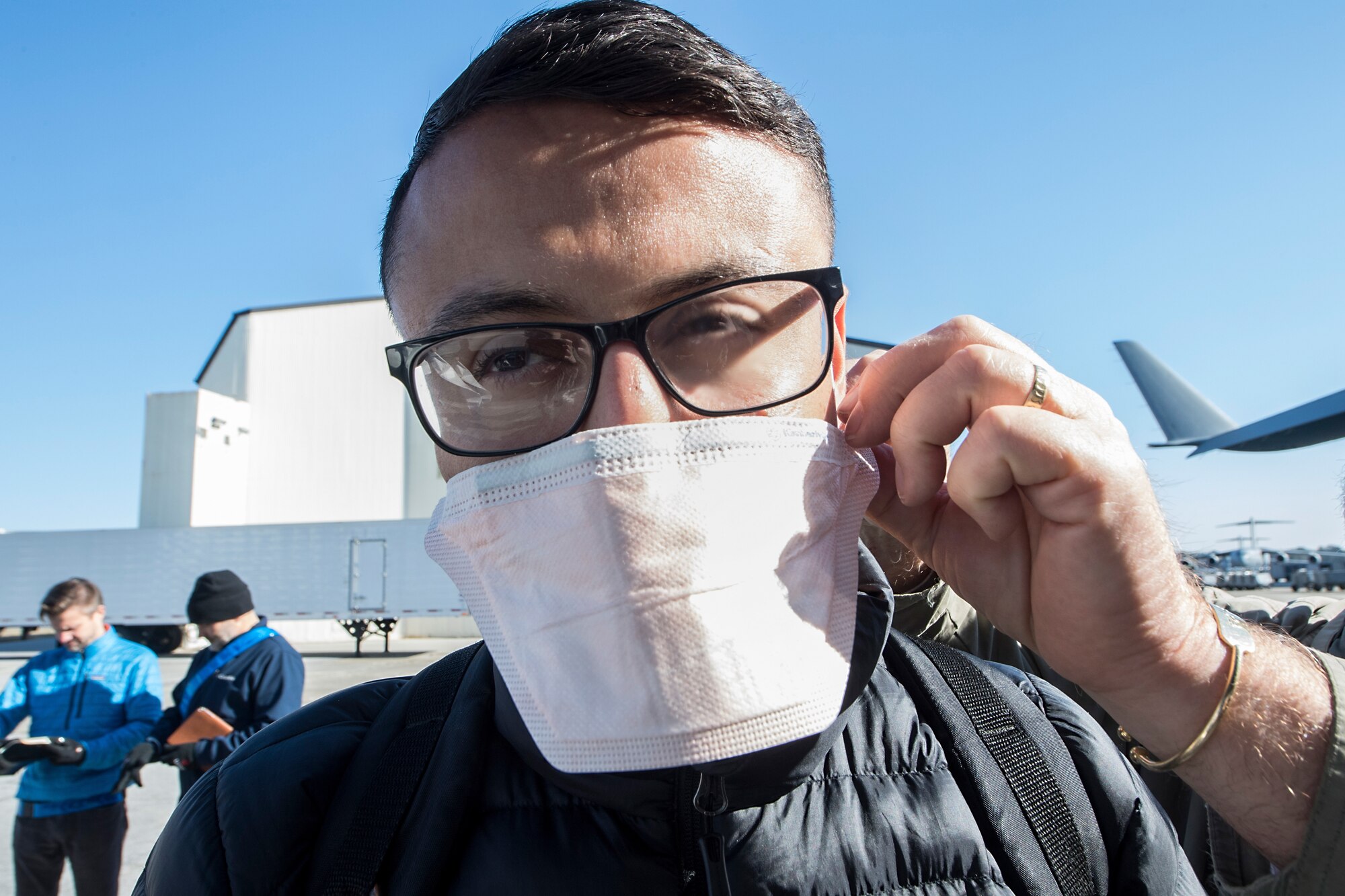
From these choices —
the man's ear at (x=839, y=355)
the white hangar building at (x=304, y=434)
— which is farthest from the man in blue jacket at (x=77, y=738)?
the white hangar building at (x=304, y=434)

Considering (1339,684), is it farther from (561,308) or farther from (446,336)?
(446,336)

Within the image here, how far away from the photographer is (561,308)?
1.21 metres

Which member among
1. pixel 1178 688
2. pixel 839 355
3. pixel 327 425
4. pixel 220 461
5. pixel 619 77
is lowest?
pixel 1178 688

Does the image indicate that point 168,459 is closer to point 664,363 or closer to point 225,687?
point 225,687

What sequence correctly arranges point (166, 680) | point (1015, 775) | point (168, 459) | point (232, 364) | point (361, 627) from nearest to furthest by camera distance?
point (1015, 775)
point (166, 680)
point (361, 627)
point (168, 459)
point (232, 364)

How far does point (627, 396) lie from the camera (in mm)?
1149

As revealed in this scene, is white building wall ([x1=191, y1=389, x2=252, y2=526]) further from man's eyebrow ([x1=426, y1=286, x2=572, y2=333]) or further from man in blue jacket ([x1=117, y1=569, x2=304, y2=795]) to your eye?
man's eyebrow ([x1=426, y1=286, x2=572, y2=333])

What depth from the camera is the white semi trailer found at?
18.0 meters

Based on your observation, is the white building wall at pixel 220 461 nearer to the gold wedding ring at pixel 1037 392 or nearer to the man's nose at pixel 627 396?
the man's nose at pixel 627 396

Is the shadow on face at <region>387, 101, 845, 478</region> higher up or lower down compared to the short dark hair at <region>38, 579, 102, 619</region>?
higher up

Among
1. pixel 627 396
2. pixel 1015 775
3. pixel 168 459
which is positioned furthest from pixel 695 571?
pixel 168 459

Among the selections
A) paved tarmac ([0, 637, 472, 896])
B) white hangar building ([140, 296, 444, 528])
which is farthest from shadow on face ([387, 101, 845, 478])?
white hangar building ([140, 296, 444, 528])

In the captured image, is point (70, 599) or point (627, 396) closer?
point (627, 396)

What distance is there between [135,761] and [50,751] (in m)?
0.41
